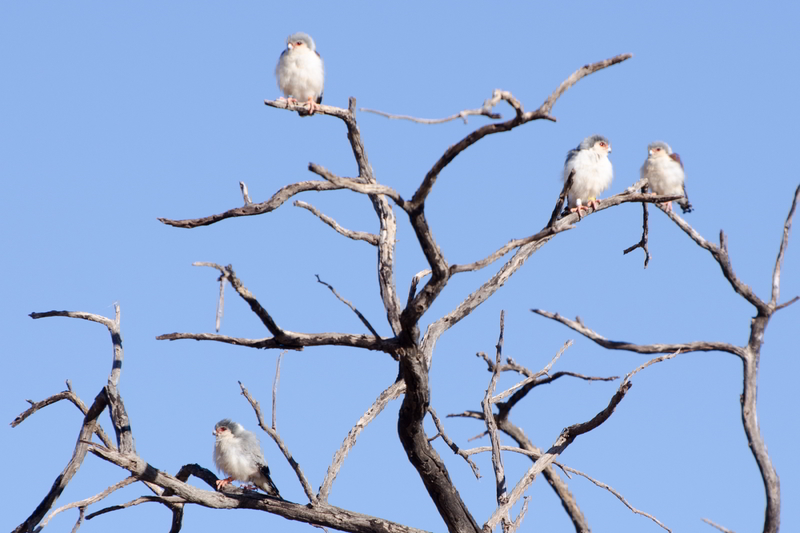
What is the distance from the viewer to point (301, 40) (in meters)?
10.2

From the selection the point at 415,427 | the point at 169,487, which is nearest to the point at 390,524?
the point at 415,427

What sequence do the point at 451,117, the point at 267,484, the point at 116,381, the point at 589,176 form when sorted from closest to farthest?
the point at 451,117 < the point at 116,381 < the point at 267,484 < the point at 589,176

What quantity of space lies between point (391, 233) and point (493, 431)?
1945 mm

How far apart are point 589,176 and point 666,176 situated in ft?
11.1

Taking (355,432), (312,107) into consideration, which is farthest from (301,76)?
(355,432)

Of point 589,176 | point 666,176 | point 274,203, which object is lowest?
point 274,203

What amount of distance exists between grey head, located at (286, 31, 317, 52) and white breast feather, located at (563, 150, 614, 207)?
10.5 feet

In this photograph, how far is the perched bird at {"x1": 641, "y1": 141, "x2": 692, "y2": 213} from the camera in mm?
11711

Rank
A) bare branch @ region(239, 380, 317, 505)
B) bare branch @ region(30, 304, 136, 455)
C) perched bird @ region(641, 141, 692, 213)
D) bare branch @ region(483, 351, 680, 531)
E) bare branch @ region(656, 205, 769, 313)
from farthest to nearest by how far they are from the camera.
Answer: perched bird @ region(641, 141, 692, 213), bare branch @ region(656, 205, 769, 313), bare branch @ region(30, 304, 136, 455), bare branch @ region(483, 351, 680, 531), bare branch @ region(239, 380, 317, 505)

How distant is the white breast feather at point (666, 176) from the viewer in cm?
1171

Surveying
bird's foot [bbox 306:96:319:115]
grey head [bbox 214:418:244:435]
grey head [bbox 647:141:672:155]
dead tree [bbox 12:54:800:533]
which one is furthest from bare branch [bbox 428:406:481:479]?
grey head [bbox 647:141:672:155]

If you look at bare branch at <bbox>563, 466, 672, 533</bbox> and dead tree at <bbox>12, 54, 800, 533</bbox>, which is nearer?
dead tree at <bbox>12, 54, 800, 533</bbox>

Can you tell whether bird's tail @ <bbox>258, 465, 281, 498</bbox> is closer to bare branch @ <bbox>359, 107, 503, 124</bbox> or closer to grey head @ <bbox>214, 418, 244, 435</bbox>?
grey head @ <bbox>214, 418, 244, 435</bbox>

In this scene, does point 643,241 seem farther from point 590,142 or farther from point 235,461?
point 235,461
